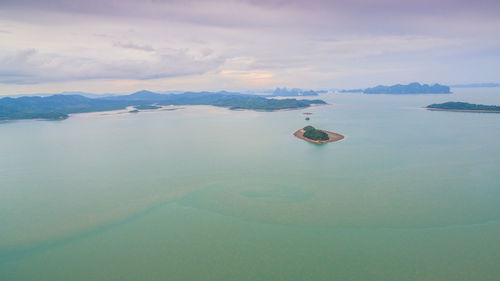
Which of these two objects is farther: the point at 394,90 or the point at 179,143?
the point at 394,90

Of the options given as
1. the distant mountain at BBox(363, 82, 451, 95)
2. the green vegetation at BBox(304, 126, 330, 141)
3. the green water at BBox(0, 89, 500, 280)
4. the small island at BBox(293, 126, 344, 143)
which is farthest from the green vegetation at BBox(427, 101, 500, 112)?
the distant mountain at BBox(363, 82, 451, 95)

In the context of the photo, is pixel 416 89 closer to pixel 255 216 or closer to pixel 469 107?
pixel 469 107

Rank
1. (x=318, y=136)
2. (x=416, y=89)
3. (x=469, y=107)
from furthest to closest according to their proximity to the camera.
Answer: (x=416, y=89)
(x=469, y=107)
(x=318, y=136)

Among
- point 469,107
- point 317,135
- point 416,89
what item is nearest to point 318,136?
point 317,135

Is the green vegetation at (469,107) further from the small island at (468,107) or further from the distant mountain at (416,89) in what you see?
the distant mountain at (416,89)

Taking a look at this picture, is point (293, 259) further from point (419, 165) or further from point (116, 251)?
point (419, 165)

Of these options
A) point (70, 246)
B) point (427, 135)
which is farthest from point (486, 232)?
point (427, 135)

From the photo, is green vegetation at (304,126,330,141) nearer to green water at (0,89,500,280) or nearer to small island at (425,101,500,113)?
green water at (0,89,500,280)

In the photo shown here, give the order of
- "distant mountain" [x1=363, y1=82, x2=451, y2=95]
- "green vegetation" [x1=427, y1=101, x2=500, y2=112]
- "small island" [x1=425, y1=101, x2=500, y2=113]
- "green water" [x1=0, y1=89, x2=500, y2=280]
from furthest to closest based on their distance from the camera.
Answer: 1. "distant mountain" [x1=363, y1=82, x2=451, y2=95]
2. "green vegetation" [x1=427, y1=101, x2=500, y2=112]
3. "small island" [x1=425, y1=101, x2=500, y2=113]
4. "green water" [x1=0, y1=89, x2=500, y2=280]
